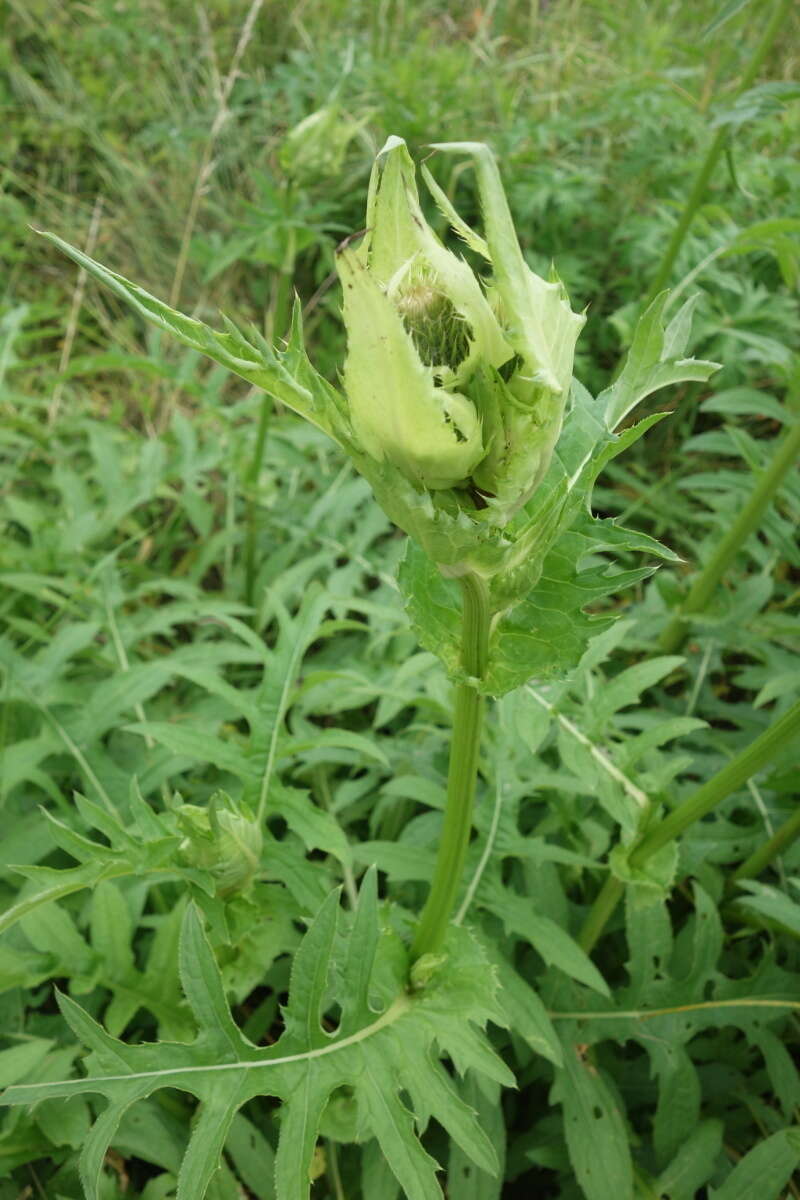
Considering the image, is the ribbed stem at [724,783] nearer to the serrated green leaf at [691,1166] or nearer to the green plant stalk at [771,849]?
the green plant stalk at [771,849]

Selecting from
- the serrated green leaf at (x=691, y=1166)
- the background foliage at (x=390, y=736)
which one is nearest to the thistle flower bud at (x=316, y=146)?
the background foliage at (x=390, y=736)

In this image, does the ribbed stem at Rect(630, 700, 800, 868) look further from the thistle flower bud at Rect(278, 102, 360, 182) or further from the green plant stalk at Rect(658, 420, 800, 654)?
the thistle flower bud at Rect(278, 102, 360, 182)

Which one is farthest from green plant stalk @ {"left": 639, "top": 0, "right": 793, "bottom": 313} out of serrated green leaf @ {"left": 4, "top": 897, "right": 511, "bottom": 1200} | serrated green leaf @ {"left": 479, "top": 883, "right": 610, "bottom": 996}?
serrated green leaf @ {"left": 4, "top": 897, "right": 511, "bottom": 1200}

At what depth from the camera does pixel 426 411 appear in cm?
63

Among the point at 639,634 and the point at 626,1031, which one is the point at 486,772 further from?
the point at 639,634

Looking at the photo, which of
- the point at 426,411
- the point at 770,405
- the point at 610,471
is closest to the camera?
the point at 426,411

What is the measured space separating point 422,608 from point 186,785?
1090mm

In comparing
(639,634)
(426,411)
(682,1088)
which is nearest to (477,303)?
(426,411)

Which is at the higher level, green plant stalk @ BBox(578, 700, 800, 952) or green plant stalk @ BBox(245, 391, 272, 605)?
green plant stalk @ BBox(578, 700, 800, 952)

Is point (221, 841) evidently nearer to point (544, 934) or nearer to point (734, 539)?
point (544, 934)

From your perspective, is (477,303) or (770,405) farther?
(770,405)

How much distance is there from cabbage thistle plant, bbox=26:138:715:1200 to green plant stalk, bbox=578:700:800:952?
0.03 metres

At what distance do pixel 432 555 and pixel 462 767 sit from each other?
13.1 inches

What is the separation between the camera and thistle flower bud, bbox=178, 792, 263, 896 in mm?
1077
